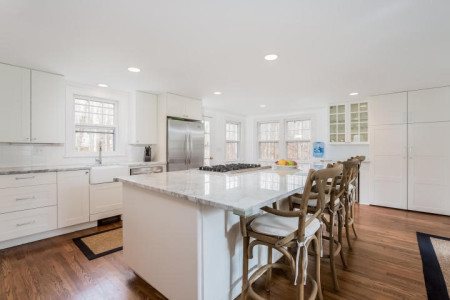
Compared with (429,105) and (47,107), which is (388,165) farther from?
(47,107)

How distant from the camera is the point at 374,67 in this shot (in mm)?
2832

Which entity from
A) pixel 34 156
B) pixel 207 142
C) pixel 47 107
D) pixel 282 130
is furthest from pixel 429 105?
pixel 34 156

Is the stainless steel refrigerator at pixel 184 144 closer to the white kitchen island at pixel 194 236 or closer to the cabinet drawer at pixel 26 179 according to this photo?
the cabinet drawer at pixel 26 179

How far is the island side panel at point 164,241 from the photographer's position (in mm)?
1371

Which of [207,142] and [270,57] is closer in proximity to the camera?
[270,57]

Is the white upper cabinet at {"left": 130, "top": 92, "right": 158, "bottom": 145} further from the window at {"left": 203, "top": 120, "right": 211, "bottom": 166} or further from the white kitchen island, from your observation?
the white kitchen island

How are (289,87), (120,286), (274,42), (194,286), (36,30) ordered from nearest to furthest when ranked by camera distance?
(194,286)
(120,286)
(36,30)
(274,42)
(289,87)

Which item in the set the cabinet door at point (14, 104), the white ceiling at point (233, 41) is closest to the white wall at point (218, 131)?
the white ceiling at point (233, 41)

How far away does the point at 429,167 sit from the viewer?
382cm

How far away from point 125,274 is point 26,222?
65.9 inches

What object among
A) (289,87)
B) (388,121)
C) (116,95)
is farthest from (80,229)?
(388,121)

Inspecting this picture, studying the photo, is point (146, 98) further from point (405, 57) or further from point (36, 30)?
point (405, 57)

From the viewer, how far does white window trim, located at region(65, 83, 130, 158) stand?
11.3 ft

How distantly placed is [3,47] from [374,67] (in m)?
4.44
